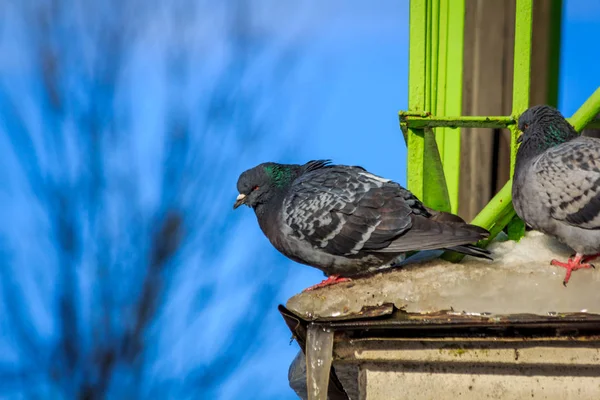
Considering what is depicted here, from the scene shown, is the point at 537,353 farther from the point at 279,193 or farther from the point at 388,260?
the point at 279,193

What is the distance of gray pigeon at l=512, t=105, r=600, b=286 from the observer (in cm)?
320

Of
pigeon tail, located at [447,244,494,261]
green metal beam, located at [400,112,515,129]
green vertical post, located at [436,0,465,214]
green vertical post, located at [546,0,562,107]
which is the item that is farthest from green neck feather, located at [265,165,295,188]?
green vertical post, located at [546,0,562,107]

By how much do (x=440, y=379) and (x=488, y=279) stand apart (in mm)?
461

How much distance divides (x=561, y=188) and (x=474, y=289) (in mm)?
562

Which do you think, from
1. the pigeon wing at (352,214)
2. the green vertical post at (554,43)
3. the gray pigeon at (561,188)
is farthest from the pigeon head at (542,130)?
the green vertical post at (554,43)

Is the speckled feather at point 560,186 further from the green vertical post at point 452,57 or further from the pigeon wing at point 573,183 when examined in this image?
the green vertical post at point 452,57

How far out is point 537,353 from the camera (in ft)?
9.96

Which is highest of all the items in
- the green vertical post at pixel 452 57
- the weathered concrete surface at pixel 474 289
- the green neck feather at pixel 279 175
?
the green vertical post at pixel 452 57

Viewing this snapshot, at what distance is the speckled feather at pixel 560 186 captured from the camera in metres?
3.20

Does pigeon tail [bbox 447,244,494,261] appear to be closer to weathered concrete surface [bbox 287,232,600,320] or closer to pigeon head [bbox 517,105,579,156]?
weathered concrete surface [bbox 287,232,600,320]

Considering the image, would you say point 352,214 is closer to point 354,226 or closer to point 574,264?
point 354,226

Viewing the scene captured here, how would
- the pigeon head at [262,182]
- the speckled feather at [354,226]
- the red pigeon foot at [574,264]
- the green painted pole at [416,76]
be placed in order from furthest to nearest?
the pigeon head at [262,182], the green painted pole at [416,76], the speckled feather at [354,226], the red pigeon foot at [574,264]

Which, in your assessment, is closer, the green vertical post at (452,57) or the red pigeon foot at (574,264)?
the red pigeon foot at (574,264)

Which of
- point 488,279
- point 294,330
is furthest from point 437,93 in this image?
point 294,330
